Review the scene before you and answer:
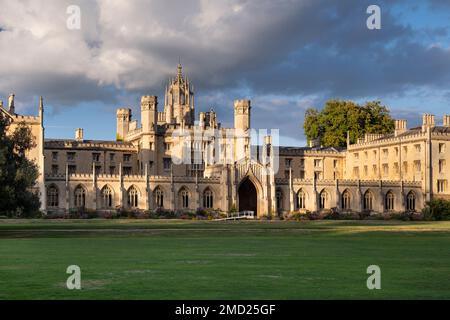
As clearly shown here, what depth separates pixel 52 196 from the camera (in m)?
89.9

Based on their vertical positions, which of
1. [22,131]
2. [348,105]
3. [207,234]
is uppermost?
[348,105]

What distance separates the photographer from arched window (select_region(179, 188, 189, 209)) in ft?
312

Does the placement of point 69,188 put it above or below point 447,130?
below

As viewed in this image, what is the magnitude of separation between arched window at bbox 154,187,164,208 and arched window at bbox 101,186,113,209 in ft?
17.9

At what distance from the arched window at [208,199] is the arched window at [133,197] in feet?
27.3

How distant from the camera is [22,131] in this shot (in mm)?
52469

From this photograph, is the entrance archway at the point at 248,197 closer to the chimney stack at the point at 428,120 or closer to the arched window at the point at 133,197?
the arched window at the point at 133,197

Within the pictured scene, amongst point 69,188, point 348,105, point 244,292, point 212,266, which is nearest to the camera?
point 244,292

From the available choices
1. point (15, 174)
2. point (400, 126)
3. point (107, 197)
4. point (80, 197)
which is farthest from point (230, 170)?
point (15, 174)

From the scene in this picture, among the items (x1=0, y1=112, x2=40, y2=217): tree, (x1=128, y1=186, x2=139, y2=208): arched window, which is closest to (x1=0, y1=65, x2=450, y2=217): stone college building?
(x1=128, y1=186, x2=139, y2=208): arched window
